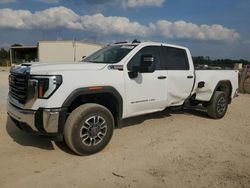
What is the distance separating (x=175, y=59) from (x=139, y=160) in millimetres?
3032

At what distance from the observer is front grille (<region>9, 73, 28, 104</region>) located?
15.9 feet

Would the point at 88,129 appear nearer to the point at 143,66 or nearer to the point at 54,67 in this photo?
the point at 54,67

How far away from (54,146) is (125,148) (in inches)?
52.6

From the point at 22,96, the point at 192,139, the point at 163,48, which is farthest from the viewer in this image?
the point at 163,48

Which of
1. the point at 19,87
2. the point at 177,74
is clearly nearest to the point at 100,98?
the point at 19,87

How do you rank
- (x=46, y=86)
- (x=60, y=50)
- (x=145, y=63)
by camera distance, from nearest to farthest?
(x=46, y=86) → (x=145, y=63) → (x=60, y=50)

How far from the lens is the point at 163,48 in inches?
272

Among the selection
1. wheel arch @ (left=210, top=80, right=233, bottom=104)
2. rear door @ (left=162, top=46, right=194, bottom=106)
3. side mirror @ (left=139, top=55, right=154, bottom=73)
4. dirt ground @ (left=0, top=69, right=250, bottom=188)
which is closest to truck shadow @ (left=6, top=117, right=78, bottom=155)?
dirt ground @ (left=0, top=69, right=250, bottom=188)

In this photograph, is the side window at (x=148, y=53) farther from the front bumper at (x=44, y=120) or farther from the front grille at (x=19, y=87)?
the front grille at (x=19, y=87)

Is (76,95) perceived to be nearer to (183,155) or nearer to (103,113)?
(103,113)

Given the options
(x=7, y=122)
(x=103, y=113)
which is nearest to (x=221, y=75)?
(x=103, y=113)

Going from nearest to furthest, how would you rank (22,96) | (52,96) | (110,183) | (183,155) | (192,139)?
(110,183), (52,96), (22,96), (183,155), (192,139)

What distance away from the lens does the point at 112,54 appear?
6.27 metres

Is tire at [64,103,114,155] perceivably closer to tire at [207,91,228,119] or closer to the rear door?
the rear door
